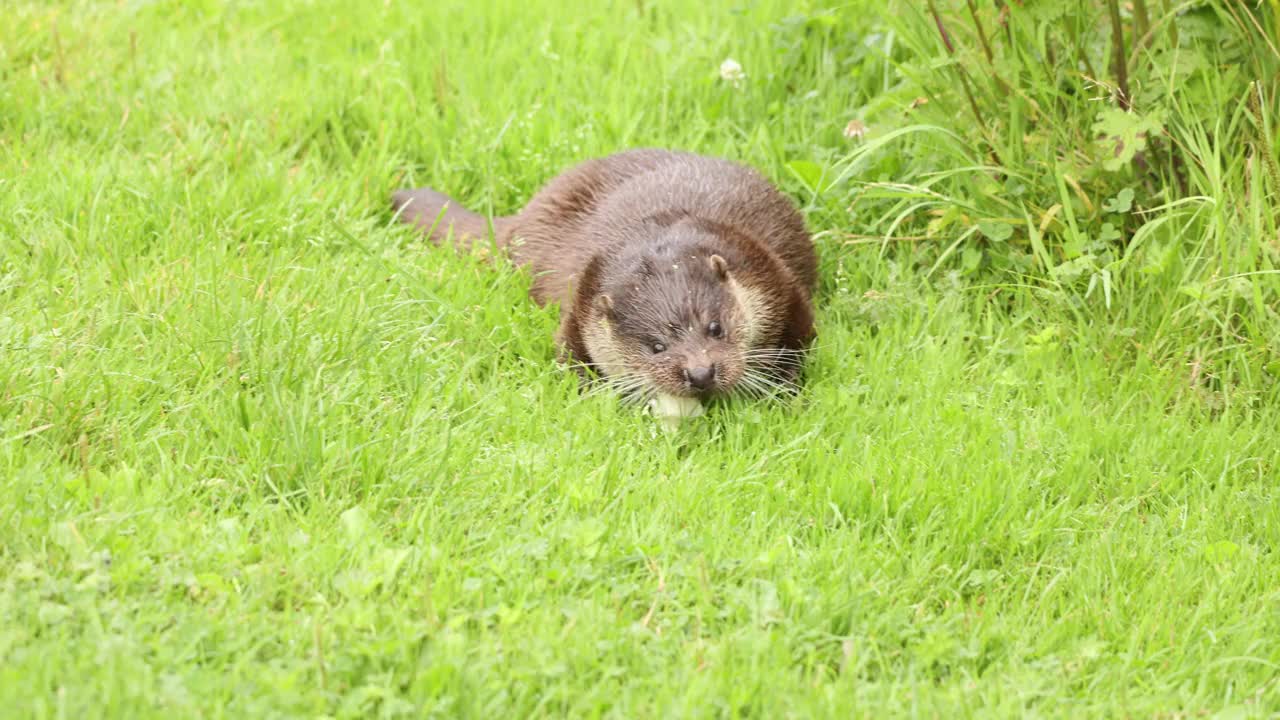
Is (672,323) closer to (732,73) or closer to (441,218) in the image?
→ (441,218)

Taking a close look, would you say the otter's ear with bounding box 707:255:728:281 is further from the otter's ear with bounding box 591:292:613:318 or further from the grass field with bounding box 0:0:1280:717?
the grass field with bounding box 0:0:1280:717

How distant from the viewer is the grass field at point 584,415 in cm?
340

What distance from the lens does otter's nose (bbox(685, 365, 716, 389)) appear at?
15.4 ft

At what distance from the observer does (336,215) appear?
5812 millimetres

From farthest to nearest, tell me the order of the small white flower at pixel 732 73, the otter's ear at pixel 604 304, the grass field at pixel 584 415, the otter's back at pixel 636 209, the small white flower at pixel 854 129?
the small white flower at pixel 732 73, the small white flower at pixel 854 129, the otter's back at pixel 636 209, the otter's ear at pixel 604 304, the grass field at pixel 584 415

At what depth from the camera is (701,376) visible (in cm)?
468

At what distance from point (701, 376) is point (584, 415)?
0.42m

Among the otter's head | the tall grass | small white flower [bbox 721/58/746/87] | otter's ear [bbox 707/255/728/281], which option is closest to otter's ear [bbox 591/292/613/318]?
the otter's head

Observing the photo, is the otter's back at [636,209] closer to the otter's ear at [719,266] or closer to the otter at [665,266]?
the otter at [665,266]

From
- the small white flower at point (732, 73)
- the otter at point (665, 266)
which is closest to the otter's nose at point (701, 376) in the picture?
the otter at point (665, 266)

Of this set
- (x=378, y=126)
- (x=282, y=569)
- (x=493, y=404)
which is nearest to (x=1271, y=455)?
(x=493, y=404)

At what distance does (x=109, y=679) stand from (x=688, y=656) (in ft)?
4.43

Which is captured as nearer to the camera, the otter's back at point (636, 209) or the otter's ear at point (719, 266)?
the otter's ear at point (719, 266)

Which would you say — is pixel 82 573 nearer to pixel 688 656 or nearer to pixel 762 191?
pixel 688 656
